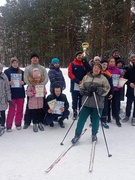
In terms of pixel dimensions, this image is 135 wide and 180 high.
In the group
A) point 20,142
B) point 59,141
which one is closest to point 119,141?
point 59,141

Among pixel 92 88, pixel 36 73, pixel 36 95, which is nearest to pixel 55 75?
pixel 36 73

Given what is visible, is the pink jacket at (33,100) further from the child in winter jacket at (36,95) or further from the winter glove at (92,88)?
the winter glove at (92,88)

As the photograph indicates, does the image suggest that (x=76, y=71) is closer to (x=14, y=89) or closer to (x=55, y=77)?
(x=55, y=77)

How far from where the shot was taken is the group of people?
4.35 metres

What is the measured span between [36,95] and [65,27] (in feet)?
70.9

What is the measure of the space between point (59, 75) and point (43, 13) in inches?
939

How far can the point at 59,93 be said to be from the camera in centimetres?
512

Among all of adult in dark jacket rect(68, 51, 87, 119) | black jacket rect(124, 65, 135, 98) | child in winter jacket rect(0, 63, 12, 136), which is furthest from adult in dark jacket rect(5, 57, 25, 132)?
black jacket rect(124, 65, 135, 98)

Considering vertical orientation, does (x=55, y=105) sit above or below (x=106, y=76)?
below

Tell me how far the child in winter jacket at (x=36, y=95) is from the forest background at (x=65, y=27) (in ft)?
39.4

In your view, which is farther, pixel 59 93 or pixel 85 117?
pixel 59 93

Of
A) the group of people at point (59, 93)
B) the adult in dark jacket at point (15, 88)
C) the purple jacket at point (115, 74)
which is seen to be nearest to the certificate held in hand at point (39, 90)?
the group of people at point (59, 93)

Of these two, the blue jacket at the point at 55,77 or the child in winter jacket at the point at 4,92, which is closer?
the child in winter jacket at the point at 4,92

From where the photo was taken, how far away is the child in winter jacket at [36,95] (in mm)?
4949
